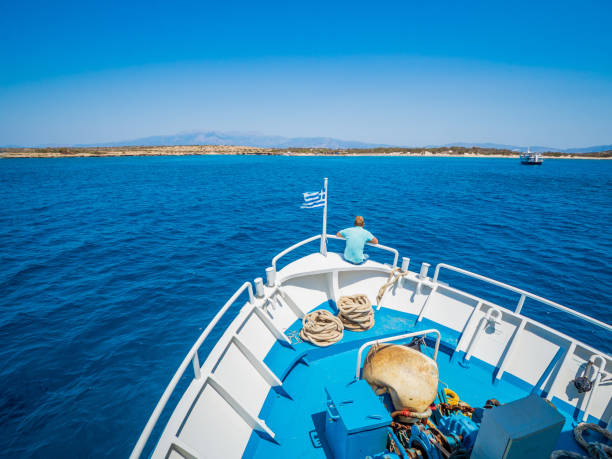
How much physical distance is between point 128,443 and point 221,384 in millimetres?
4233

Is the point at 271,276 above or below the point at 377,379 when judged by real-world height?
above

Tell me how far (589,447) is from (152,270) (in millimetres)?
17076

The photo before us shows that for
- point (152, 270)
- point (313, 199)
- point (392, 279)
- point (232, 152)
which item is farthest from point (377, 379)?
point (232, 152)

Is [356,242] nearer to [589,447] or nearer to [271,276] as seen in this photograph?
[271,276]

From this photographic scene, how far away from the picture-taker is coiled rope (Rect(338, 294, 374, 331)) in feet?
23.5

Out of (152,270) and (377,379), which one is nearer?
(377,379)

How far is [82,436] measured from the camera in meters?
6.61

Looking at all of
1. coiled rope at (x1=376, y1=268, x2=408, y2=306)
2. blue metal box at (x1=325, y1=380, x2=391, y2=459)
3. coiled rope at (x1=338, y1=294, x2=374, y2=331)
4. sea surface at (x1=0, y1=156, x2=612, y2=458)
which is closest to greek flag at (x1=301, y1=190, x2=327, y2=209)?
coiled rope at (x1=338, y1=294, x2=374, y2=331)

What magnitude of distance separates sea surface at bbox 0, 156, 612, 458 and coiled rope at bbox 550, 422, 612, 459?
8.63m

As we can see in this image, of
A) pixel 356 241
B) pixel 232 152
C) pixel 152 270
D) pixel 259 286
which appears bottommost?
pixel 152 270

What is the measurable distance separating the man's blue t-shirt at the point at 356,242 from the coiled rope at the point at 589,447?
5264 millimetres

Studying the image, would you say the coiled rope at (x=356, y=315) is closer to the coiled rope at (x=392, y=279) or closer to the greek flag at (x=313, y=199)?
the coiled rope at (x=392, y=279)

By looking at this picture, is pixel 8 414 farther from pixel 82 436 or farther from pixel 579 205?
pixel 579 205

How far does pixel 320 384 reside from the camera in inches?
231
